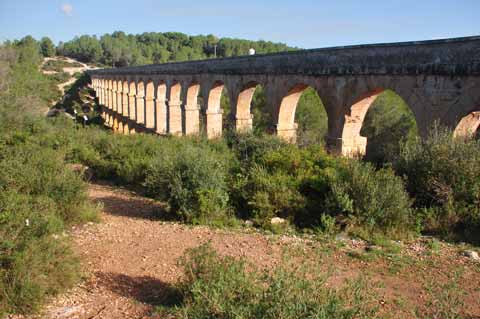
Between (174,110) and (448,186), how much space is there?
1760 centimetres

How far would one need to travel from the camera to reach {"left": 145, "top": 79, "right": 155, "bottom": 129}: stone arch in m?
25.8

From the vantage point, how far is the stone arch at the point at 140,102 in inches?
1116

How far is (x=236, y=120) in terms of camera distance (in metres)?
14.4

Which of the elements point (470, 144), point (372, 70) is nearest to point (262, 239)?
point (470, 144)

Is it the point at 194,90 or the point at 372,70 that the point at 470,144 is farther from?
the point at 194,90

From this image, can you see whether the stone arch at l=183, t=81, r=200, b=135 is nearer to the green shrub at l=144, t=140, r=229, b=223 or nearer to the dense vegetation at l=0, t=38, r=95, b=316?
the dense vegetation at l=0, t=38, r=95, b=316

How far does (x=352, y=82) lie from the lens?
923 cm

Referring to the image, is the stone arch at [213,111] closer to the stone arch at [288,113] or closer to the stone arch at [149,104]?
the stone arch at [288,113]

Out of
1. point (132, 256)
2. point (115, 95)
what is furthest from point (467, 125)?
point (115, 95)

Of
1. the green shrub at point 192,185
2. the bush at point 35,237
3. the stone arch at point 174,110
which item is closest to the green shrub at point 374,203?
the green shrub at point 192,185

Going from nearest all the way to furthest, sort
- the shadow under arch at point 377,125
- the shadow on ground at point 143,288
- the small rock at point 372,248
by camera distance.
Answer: the shadow on ground at point 143,288 → the small rock at point 372,248 → the shadow under arch at point 377,125

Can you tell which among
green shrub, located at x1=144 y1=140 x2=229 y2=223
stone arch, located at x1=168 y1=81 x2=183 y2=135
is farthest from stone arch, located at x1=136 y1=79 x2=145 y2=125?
green shrub, located at x1=144 y1=140 x2=229 y2=223

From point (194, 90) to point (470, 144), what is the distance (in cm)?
1428

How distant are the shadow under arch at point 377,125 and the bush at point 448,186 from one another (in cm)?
209
